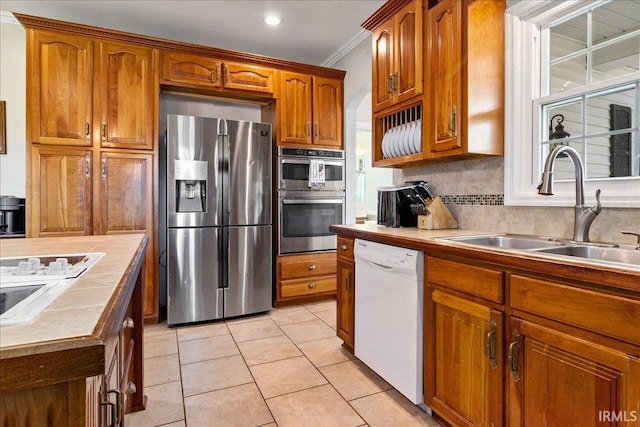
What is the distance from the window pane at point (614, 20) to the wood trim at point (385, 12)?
42.3 inches

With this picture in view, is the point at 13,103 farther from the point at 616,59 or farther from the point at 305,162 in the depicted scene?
the point at 616,59

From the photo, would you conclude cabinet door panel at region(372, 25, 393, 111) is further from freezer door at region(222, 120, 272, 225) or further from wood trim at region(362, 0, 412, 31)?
freezer door at region(222, 120, 272, 225)

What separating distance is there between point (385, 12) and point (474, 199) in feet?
4.83

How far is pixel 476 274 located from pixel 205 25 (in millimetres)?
3133

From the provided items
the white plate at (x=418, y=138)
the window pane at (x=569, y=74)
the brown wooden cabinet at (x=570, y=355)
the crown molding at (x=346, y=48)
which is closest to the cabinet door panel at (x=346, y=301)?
the white plate at (x=418, y=138)

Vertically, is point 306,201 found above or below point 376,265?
above

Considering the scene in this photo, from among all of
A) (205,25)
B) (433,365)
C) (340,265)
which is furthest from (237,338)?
(205,25)

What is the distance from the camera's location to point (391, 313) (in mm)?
1941

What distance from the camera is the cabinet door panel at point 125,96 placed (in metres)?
2.96

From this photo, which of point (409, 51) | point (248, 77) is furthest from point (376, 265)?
point (248, 77)

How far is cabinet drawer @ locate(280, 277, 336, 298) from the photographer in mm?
3629

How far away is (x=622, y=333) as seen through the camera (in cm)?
101

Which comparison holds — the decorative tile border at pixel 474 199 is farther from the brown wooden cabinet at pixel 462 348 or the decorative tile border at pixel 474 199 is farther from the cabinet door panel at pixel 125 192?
the cabinet door panel at pixel 125 192

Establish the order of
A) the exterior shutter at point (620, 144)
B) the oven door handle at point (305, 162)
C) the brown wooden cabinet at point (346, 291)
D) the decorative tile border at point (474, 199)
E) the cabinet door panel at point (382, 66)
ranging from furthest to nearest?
the oven door handle at point (305, 162), the cabinet door panel at point (382, 66), the brown wooden cabinet at point (346, 291), the decorative tile border at point (474, 199), the exterior shutter at point (620, 144)
